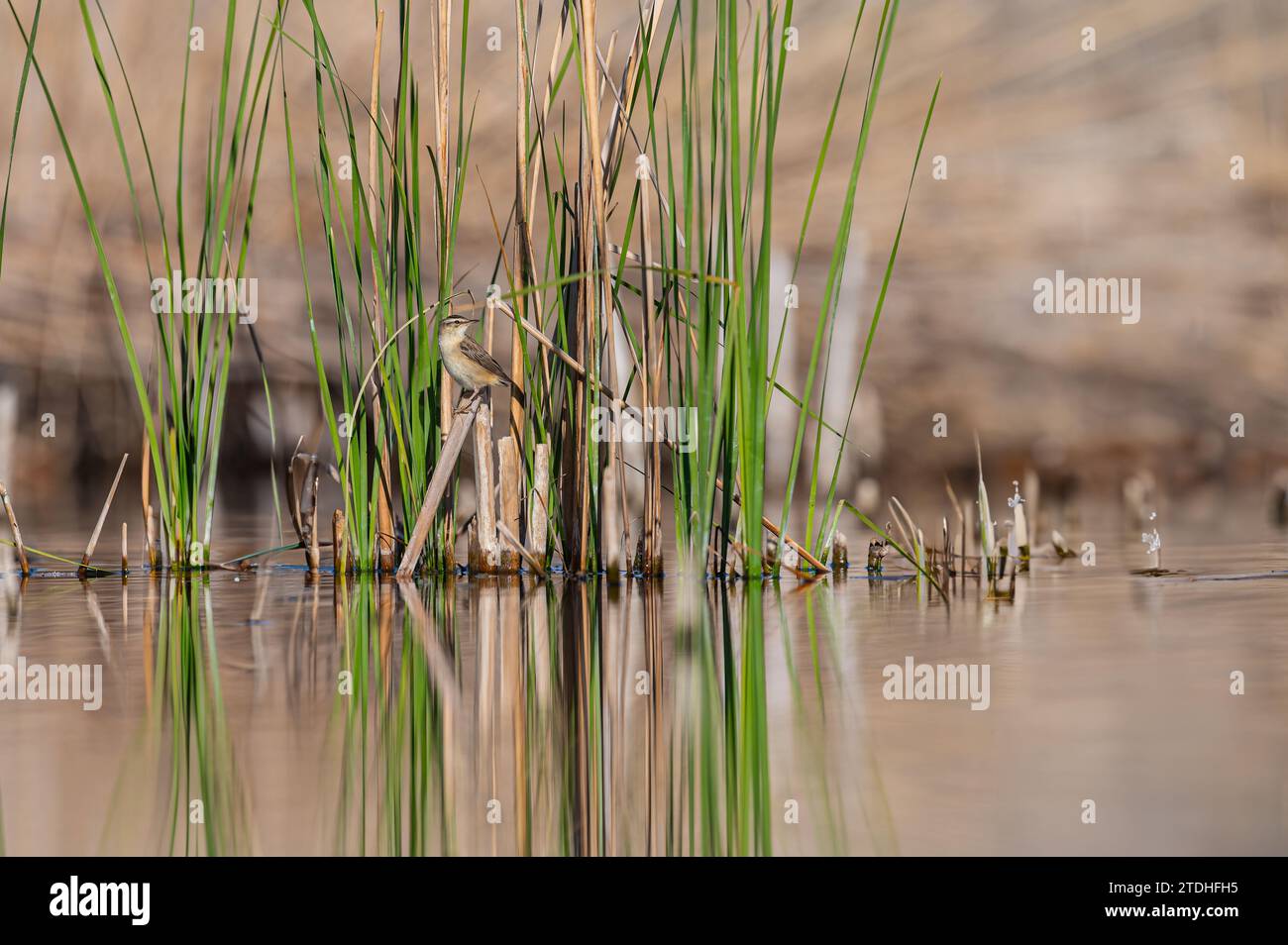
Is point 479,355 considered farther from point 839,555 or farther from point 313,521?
point 839,555

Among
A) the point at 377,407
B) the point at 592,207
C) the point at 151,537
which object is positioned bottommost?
the point at 151,537

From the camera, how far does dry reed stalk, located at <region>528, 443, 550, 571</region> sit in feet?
10.6

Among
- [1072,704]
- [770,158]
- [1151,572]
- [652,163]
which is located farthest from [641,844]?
[1151,572]

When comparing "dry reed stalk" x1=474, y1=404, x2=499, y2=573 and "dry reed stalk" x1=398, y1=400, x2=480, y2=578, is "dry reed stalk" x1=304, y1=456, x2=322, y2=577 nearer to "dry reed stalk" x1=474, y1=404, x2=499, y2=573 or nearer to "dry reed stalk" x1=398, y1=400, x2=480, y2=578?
"dry reed stalk" x1=398, y1=400, x2=480, y2=578

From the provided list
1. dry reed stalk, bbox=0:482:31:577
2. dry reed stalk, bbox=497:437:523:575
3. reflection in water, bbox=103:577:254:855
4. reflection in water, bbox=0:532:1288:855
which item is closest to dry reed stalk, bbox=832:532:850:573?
reflection in water, bbox=0:532:1288:855

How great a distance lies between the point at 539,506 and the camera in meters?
3.28

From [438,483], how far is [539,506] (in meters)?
0.29

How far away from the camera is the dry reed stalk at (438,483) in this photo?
315 centimetres

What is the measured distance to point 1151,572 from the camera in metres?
3.46

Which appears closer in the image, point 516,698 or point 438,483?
point 516,698

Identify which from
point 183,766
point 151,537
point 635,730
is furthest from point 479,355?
point 183,766

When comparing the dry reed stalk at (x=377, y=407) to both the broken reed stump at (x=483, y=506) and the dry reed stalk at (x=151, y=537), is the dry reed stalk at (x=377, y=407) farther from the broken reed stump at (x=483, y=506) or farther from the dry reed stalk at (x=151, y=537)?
the dry reed stalk at (x=151, y=537)

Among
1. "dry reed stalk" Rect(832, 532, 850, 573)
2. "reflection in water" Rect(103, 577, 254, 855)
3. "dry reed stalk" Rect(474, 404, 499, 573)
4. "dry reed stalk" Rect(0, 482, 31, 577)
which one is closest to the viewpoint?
"reflection in water" Rect(103, 577, 254, 855)

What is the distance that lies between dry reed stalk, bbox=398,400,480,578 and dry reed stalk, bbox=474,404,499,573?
0.11 feet
